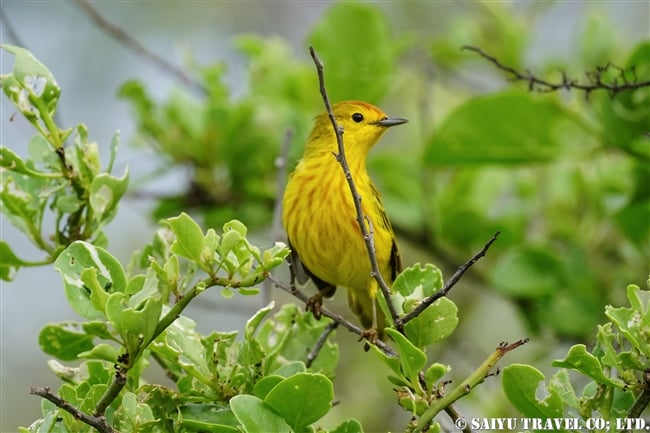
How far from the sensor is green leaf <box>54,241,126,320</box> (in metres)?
2.18

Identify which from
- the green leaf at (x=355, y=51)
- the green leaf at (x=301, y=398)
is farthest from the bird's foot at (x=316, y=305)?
the green leaf at (x=355, y=51)

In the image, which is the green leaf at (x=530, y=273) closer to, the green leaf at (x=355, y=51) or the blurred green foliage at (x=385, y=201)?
the blurred green foliage at (x=385, y=201)

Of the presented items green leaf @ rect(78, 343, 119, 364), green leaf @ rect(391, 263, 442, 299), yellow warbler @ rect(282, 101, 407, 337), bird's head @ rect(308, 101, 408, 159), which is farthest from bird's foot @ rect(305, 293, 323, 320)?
green leaf @ rect(78, 343, 119, 364)

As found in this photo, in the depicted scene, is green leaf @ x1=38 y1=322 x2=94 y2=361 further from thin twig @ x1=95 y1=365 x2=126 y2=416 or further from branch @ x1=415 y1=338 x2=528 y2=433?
branch @ x1=415 y1=338 x2=528 y2=433

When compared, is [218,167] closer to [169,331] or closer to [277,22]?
[169,331]

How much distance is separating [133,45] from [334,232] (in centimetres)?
128

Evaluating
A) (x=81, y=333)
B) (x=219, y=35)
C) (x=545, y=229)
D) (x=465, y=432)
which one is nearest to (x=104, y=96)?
(x=219, y=35)

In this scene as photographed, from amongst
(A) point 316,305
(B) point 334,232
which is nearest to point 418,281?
(A) point 316,305

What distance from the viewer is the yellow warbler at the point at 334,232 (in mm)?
3727

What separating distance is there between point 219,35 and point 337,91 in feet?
13.3

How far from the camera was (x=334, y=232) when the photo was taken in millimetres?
3738

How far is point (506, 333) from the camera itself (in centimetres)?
641

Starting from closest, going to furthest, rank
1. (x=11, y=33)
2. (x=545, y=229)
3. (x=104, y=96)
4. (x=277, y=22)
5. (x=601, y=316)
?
(x=11, y=33)
(x=601, y=316)
(x=545, y=229)
(x=104, y=96)
(x=277, y=22)

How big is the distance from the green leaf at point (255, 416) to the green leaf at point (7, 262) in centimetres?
96
